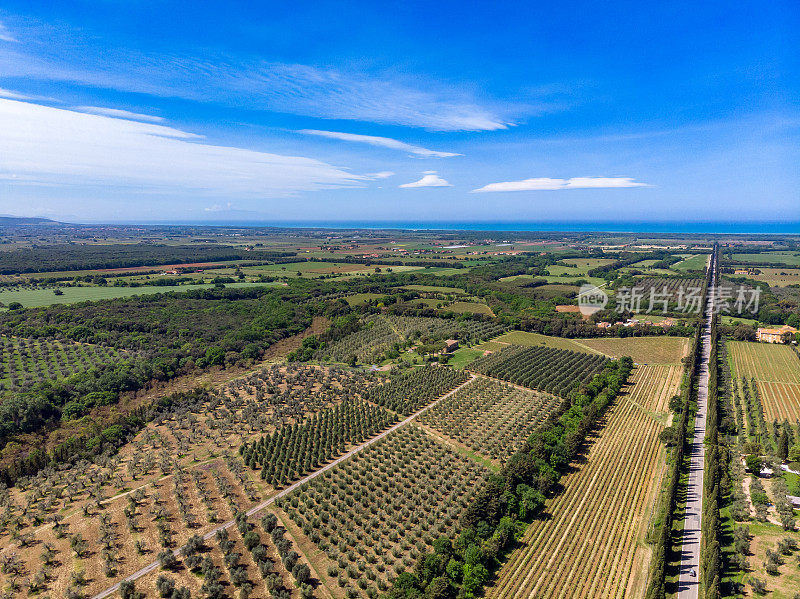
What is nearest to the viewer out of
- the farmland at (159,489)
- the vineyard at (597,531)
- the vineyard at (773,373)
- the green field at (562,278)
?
the vineyard at (597,531)

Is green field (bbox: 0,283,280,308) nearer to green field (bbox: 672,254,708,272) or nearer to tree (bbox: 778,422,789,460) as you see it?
tree (bbox: 778,422,789,460)

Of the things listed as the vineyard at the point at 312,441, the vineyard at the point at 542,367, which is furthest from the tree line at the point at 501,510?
the vineyard at the point at 312,441

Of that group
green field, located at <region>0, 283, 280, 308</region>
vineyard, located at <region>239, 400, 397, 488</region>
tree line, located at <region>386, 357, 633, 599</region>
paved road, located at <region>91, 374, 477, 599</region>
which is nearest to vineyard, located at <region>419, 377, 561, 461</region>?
paved road, located at <region>91, 374, 477, 599</region>

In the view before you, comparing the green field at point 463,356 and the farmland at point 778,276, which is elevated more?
the farmland at point 778,276

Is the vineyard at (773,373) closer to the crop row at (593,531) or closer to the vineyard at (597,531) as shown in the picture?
the vineyard at (597,531)

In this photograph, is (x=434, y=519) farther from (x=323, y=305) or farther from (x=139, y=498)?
(x=323, y=305)

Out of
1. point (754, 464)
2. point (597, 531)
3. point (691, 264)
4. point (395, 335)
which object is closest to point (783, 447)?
point (754, 464)
